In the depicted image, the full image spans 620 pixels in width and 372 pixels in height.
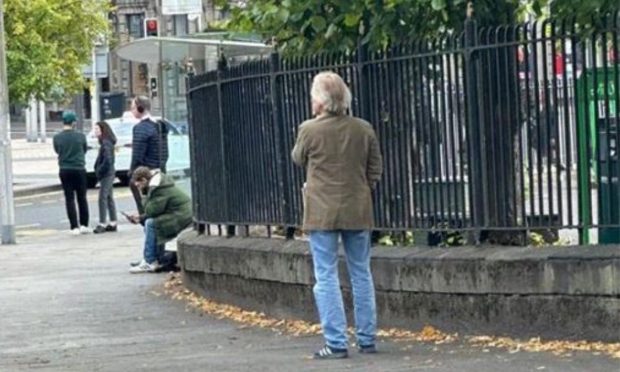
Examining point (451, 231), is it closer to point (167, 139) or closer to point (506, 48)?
point (506, 48)

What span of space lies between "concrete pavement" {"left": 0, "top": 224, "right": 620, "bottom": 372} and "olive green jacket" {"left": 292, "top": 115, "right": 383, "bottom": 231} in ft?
2.69

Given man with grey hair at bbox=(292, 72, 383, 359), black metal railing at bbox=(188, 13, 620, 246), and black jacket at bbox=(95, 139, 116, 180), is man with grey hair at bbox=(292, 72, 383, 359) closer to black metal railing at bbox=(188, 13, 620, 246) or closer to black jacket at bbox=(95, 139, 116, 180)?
black metal railing at bbox=(188, 13, 620, 246)

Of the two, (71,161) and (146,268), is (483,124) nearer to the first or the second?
(146,268)

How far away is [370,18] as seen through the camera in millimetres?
11930

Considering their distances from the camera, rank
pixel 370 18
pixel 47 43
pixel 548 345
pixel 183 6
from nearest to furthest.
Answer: pixel 548 345, pixel 370 18, pixel 183 6, pixel 47 43

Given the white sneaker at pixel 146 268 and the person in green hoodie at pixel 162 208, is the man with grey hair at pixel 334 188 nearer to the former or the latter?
the person in green hoodie at pixel 162 208

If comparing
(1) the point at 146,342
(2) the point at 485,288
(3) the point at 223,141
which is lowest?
(1) the point at 146,342

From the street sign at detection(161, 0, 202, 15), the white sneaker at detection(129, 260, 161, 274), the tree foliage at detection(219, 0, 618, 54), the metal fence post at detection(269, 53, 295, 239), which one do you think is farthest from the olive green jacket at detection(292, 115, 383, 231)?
the street sign at detection(161, 0, 202, 15)

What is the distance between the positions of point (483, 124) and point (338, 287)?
1517mm

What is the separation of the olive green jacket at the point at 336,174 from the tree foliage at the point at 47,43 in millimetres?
27911

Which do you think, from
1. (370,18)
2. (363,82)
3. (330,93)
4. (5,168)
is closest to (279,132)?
(370,18)

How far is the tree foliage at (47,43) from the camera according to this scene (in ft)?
121

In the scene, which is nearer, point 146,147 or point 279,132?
point 279,132

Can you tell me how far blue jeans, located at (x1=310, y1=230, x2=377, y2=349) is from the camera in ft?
31.0
